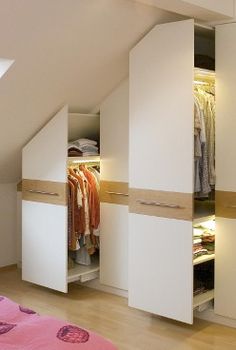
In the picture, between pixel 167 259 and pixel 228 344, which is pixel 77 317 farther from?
pixel 228 344

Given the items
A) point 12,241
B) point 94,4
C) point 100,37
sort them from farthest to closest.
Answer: point 12,241
point 100,37
point 94,4

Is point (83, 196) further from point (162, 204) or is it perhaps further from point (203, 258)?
point (203, 258)

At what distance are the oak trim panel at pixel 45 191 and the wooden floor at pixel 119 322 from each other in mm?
835

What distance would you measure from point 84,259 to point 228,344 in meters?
1.68

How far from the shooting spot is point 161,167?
3.73 m

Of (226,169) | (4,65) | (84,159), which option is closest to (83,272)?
(84,159)

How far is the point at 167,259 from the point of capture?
12.2ft

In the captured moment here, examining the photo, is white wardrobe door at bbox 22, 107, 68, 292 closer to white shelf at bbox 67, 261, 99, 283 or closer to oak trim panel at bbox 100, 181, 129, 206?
white shelf at bbox 67, 261, 99, 283

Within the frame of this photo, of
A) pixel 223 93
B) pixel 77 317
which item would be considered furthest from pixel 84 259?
pixel 223 93

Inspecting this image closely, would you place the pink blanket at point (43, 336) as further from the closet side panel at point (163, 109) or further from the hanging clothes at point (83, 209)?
the hanging clothes at point (83, 209)

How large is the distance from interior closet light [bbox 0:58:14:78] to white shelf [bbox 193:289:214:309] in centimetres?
214

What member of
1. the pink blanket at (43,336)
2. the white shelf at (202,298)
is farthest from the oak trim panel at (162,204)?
the pink blanket at (43,336)

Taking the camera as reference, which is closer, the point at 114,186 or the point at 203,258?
the point at 203,258

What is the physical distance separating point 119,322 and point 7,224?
1.91 m
